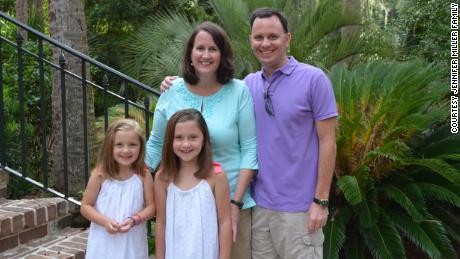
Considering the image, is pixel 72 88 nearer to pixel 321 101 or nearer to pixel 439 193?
pixel 321 101

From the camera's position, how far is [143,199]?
2.75 metres

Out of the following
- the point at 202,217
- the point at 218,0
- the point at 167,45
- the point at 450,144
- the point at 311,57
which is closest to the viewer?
the point at 202,217

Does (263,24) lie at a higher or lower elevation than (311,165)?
higher

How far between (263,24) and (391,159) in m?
2.56

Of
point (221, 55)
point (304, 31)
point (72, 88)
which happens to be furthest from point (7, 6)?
point (221, 55)

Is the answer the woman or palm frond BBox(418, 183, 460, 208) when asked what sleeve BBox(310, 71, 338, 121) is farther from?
palm frond BBox(418, 183, 460, 208)

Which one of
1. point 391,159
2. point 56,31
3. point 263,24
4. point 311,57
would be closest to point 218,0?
point 311,57

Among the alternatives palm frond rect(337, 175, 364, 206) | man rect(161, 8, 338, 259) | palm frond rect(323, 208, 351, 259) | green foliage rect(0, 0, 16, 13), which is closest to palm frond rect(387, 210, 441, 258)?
palm frond rect(323, 208, 351, 259)

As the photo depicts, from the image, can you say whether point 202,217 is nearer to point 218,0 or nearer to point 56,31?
point 56,31

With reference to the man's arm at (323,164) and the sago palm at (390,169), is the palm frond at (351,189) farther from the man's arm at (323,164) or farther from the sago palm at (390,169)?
the man's arm at (323,164)

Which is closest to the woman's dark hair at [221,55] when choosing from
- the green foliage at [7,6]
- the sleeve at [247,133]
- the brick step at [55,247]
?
the sleeve at [247,133]

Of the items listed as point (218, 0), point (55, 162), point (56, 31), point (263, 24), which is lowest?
point (55, 162)

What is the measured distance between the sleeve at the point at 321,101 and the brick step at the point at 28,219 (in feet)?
6.96

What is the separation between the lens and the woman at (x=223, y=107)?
251 cm
